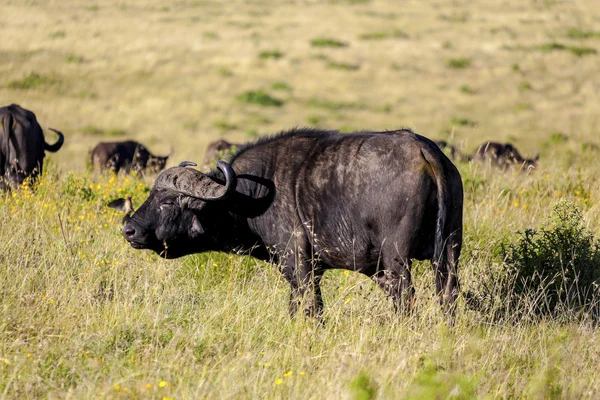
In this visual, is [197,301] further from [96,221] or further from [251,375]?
[96,221]

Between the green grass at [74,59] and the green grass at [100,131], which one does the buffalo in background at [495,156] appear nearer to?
the green grass at [100,131]

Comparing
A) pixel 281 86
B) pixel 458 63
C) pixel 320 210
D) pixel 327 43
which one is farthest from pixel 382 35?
pixel 320 210

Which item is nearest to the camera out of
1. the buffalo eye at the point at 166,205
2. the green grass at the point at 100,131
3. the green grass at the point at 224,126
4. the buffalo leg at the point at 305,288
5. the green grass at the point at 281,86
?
the buffalo leg at the point at 305,288

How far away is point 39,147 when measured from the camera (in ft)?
35.9

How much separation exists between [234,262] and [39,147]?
16.5 ft

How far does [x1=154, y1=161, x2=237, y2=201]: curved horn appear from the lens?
6008mm

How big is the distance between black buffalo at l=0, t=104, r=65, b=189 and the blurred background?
4.72 m

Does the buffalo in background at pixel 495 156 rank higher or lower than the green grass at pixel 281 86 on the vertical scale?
higher

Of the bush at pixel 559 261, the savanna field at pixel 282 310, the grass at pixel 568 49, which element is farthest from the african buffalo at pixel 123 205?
the grass at pixel 568 49

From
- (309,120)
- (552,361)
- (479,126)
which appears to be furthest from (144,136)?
(552,361)

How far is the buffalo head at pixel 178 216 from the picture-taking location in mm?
6152

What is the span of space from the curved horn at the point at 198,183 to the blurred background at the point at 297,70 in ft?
31.9

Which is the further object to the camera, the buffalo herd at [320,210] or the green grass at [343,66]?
the green grass at [343,66]

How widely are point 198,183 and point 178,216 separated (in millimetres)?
308
